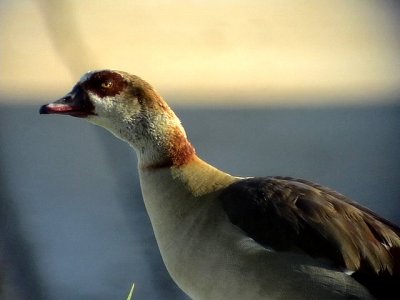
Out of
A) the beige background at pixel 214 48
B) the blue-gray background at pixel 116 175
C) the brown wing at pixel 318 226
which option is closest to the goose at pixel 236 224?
the brown wing at pixel 318 226

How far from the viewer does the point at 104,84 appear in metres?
2.01

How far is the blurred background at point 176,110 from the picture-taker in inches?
132

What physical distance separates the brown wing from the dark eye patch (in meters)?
0.32

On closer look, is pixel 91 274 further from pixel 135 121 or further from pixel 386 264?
pixel 386 264

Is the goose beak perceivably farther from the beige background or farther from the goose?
the beige background

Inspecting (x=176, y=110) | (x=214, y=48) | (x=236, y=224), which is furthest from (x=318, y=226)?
(x=214, y=48)

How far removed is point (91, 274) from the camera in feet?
10.5

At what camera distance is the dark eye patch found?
2.01 metres

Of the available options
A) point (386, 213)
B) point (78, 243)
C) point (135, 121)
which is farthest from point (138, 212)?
point (135, 121)

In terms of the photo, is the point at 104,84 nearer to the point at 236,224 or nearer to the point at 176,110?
the point at 236,224

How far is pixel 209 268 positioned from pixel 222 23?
14.1 ft

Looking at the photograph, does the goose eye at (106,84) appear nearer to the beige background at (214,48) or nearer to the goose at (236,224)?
the goose at (236,224)

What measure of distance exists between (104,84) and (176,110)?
2.65m

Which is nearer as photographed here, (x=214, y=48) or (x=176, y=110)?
(x=176, y=110)
